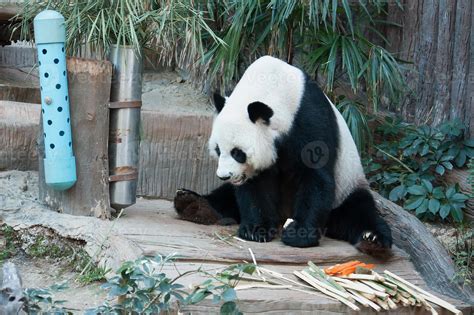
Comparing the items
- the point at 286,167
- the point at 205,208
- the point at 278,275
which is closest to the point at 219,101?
the point at 286,167

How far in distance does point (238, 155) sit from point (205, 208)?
24.1 inches

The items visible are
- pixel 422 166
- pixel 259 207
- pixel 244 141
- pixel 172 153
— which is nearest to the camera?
pixel 244 141

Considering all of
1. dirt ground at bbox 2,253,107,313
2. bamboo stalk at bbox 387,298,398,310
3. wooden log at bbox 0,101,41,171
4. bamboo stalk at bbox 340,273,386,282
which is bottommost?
dirt ground at bbox 2,253,107,313

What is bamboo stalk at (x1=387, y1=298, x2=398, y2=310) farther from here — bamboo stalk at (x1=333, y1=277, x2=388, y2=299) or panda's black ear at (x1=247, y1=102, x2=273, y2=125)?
panda's black ear at (x1=247, y1=102, x2=273, y2=125)

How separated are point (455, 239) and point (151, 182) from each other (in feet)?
7.93

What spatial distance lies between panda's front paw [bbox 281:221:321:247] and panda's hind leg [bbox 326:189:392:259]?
267 mm

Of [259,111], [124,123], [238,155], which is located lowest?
[238,155]

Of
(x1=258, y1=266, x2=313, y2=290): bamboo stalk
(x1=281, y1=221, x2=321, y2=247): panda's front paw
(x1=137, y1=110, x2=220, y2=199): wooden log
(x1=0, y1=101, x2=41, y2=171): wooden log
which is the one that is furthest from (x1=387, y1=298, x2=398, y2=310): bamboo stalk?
(x1=0, y1=101, x2=41, y2=171): wooden log

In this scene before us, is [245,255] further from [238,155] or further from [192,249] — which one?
[238,155]

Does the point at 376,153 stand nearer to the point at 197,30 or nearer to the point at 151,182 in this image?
the point at 151,182

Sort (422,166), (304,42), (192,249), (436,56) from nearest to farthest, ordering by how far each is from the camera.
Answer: (192,249) < (304,42) < (422,166) < (436,56)

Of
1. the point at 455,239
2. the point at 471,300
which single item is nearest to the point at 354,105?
the point at 455,239

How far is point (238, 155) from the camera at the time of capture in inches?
201

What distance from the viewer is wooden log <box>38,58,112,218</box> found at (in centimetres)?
505
